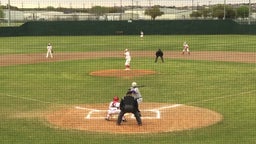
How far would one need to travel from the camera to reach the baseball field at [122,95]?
27.1 ft

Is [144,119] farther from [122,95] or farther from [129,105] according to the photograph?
[122,95]

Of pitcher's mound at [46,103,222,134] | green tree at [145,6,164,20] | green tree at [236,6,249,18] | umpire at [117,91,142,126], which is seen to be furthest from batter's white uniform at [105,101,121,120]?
green tree at [236,6,249,18]

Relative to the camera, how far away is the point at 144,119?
939 centimetres

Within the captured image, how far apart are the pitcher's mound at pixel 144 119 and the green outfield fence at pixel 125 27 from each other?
26.7m

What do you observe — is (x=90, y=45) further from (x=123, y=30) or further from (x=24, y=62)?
(x=24, y=62)

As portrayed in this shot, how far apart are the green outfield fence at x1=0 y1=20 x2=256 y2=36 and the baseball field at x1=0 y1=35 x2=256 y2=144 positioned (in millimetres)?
13091

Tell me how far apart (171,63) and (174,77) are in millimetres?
5008

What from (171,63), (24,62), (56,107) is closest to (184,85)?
(56,107)

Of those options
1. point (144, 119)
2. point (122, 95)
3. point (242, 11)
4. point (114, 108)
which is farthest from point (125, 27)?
point (114, 108)

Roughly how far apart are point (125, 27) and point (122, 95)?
26.2 m

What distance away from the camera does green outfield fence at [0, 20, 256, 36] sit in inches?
1460

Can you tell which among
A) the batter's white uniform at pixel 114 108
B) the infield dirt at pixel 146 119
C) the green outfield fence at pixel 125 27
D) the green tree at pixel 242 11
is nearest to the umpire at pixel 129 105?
the infield dirt at pixel 146 119

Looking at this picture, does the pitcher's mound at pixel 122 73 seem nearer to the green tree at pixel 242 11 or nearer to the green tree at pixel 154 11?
the green tree at pixel 154 11

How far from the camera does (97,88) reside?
14.2 m
